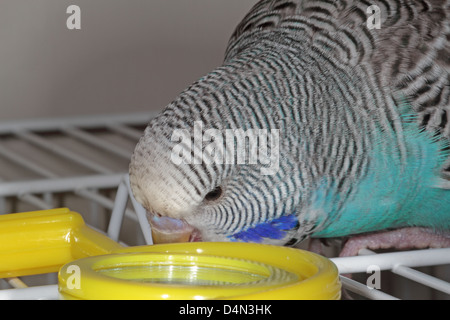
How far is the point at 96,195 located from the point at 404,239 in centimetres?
51

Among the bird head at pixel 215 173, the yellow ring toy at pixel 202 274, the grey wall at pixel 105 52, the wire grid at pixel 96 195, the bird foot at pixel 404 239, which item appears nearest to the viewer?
the yellow ring toy at pixel 202 274

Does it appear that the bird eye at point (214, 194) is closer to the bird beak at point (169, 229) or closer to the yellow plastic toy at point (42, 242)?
the bird beak at point (169, 229)

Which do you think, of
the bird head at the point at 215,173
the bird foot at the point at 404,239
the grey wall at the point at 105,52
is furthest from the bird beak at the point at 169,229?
the grey wall at the point at 105,52

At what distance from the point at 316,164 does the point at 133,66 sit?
0.86 m

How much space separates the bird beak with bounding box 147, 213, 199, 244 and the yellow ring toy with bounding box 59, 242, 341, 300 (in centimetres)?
34

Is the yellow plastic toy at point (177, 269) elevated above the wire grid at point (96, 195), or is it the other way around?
the yellow plastic toy at point (177, 269)

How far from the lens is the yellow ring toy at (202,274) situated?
39 cm

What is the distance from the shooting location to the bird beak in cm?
85

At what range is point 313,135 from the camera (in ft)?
2.95

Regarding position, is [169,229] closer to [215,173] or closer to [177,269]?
[215,173]

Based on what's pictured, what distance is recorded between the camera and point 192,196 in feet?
2.68

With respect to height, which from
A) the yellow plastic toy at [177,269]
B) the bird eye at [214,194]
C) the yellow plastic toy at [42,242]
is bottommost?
the bird eye at [214,194]

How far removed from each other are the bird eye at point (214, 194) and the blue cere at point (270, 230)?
0.07 m
